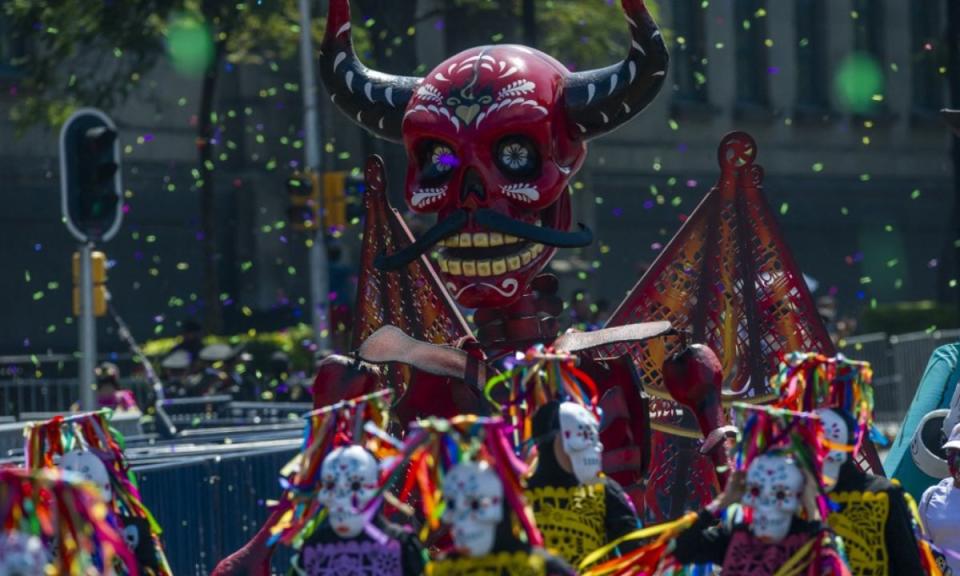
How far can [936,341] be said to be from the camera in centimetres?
1872

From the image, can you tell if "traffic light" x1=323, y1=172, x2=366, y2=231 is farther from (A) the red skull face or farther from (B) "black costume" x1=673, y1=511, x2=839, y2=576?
(B) "black costume" x1=673, y1=511, x2=839, y2=576

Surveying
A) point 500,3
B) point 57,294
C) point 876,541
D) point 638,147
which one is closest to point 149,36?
point 500,3

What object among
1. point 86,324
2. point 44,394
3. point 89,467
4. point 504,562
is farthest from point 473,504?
point 44,394

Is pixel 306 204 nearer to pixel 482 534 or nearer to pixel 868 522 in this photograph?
pixel 868 522

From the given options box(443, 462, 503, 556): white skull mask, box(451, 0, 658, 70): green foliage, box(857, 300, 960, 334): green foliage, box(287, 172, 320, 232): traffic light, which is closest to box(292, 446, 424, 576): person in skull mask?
box(443, 462, 503, 556): white skull mask

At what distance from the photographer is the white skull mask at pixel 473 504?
16.6 feet

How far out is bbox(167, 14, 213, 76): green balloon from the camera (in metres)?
23.6

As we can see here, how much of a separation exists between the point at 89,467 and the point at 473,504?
1270mm

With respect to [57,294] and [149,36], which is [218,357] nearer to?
[149,36]

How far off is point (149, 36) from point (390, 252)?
45.0ft

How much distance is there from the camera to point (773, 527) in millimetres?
5465

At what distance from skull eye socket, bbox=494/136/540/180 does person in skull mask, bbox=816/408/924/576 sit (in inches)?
63.2

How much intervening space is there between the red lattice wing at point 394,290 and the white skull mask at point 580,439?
→ 1829 millimetres

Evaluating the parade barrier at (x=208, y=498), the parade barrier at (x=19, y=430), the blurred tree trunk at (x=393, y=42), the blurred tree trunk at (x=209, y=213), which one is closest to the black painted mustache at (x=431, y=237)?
the parade barrier at (x=19, y=430)
